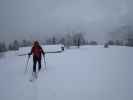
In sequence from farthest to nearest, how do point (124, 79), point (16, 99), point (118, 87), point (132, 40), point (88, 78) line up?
point (132, 40) < point (88, 78) < point (124, 79) < point (118, 87) < point (16, 99)

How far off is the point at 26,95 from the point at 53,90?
1.16m

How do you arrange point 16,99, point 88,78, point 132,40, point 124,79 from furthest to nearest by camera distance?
point 132,40, point 88,78, point 124,79, point 16,99

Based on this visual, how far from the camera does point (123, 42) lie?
3941cm

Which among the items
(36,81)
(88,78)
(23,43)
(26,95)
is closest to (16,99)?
(26,95)

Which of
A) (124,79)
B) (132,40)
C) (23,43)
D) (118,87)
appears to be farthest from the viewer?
(23,43)

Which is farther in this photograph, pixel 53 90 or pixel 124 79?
pixel 124 79

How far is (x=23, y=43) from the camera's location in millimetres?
66375

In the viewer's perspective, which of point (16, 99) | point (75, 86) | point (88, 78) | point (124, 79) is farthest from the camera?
point (88, 78)

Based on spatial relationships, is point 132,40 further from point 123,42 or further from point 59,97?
point 59,97

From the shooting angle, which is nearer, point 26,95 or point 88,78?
point 26,95

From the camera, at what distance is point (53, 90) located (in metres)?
5.79

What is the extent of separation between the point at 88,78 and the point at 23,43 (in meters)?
63.9

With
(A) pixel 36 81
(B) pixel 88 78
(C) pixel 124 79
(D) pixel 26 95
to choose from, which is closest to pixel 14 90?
(D) pixel 26 95

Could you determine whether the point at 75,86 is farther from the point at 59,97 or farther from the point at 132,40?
the point at 132,40
